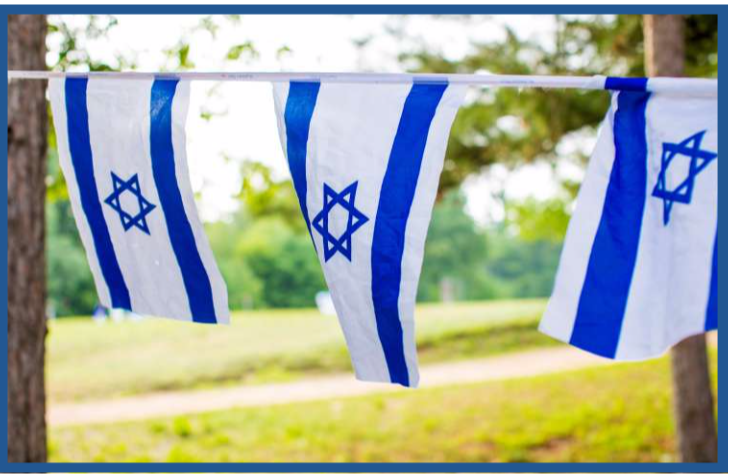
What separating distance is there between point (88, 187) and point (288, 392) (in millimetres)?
8356

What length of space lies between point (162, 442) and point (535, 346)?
8130 millimetres

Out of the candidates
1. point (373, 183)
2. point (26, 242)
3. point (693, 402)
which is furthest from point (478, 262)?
point (373, 183)

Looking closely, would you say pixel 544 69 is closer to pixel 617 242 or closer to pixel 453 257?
pixel 617 242

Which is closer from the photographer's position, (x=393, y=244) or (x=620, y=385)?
(x=393, y=244)

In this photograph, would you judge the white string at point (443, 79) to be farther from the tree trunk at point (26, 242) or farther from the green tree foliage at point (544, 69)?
the green tree foliage at point (544, 69)

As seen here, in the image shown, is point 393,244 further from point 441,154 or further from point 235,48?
point 235,48

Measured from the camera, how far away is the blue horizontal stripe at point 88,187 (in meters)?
2.70

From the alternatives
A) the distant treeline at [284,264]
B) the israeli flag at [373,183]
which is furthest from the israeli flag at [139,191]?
the distant treeline at [284,264]

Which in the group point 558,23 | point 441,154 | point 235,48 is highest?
point 558,23

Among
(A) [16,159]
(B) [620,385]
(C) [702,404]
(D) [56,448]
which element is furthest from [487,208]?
(A) [16,159]

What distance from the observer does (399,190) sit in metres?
2.40

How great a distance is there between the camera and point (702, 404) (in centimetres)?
578

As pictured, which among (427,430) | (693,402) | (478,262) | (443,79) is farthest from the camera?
(478,262)

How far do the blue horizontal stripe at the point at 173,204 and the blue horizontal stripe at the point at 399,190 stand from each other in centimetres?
67
